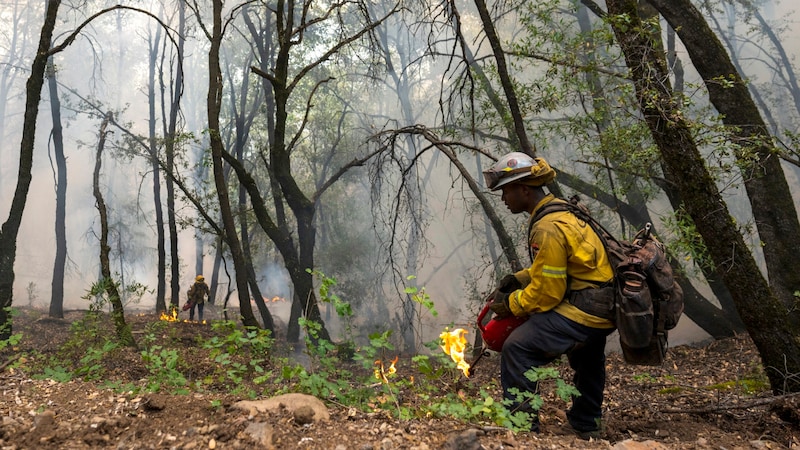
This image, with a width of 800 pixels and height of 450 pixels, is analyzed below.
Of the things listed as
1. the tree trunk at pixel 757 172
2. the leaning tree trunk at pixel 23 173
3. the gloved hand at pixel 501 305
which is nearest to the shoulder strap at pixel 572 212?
the gloved hand at pixel 501 305

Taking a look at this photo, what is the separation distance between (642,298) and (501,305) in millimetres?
882

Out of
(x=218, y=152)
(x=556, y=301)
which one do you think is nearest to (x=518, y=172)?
(x=556, y=301)

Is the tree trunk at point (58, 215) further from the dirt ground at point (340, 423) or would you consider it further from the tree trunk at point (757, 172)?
the tree trunk at point (757, 172)

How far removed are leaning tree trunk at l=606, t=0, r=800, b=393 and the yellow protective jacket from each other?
102 centimetres

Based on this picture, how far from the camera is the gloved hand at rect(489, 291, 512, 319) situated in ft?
12.0

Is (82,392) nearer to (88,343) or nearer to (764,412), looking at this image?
(764,412)

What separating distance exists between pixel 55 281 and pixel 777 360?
18.0 m

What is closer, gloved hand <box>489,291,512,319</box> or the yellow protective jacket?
the yellow protective jacket

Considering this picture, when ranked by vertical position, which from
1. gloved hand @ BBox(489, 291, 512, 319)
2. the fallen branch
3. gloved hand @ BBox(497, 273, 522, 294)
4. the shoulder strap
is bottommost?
the fallen branch

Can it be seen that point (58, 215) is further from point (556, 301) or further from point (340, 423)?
point (556, 301)

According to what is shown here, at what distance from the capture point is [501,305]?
3.66 metres

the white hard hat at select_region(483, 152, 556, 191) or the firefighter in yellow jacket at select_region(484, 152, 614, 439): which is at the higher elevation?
the white hard hat at select_region(483, 152, 556, 191)

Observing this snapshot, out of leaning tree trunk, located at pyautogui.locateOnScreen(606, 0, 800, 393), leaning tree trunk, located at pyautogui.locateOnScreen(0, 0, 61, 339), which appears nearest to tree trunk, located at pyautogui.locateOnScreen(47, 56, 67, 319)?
leaning tree trunk, located at pyautogui.locateOnScreen(0, 0, 61, 339)

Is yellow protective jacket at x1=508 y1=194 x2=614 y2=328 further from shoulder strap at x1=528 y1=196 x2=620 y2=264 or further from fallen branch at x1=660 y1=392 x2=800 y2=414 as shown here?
fallen branch at x1=660 y1=392 x2=800 y2=414
